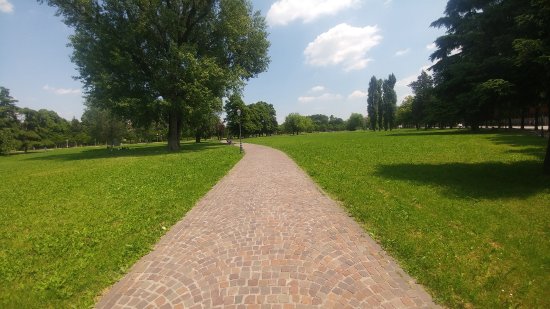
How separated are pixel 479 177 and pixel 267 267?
383 inches

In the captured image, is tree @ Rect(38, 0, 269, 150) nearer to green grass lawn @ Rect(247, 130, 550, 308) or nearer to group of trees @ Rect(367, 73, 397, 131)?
green grass lawn @ Rect(247, 130, 550, 308)

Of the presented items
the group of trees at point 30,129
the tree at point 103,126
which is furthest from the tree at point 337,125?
the tree at point 103,126

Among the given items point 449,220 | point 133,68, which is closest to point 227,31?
point 133,68

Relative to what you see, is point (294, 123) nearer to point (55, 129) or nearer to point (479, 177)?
point (55, 129)

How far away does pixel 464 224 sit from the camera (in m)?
6.27

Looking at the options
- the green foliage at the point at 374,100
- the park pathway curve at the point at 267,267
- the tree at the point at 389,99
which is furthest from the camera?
the green foliage at the point at 374,100

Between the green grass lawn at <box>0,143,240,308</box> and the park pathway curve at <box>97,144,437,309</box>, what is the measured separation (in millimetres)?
504

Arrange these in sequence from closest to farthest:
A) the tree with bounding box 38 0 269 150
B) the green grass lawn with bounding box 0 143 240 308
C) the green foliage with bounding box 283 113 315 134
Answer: the green grass lawn with bounding box 0 143 240 308 < the tree with bounding box 38 0 269 150 < the green foliage with bounding box 283 113 315 134

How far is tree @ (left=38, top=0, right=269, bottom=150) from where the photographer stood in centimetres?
2602

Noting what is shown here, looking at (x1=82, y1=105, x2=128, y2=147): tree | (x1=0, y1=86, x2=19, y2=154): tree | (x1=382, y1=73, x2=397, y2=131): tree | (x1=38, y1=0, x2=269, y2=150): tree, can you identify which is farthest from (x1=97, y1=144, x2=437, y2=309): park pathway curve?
(x1=382, y1=73, x2=397, y2=131): tree

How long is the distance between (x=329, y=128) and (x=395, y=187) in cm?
18454

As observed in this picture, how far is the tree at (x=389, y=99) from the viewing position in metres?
88.2

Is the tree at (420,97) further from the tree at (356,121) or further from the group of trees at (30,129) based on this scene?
the tree at (356,121)

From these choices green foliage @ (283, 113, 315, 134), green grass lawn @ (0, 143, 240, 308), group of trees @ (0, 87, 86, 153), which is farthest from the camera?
green foliage @ (283, 113, 315, 134)
